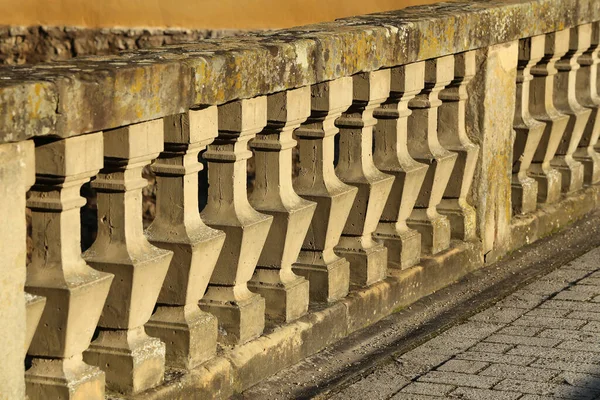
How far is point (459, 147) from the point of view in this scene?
620cm

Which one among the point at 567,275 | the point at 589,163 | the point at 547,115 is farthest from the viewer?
the point at 589,163

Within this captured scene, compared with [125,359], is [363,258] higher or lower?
higher

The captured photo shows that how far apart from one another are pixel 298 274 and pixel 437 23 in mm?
1133

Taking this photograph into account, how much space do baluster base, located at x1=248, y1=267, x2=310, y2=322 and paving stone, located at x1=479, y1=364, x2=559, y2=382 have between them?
645mm

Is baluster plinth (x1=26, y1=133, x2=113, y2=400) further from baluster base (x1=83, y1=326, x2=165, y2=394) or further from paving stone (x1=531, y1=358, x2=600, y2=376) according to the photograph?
paving stone (x1=531, y1=358, x2=600, y2=376)

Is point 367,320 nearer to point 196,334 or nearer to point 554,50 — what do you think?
point 196,334

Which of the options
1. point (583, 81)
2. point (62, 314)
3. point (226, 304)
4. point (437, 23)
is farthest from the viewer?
point (583, 81)

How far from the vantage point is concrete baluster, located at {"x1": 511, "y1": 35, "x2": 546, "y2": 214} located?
683 cm

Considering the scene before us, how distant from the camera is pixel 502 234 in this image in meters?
6.58

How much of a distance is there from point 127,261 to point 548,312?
6.68 ft

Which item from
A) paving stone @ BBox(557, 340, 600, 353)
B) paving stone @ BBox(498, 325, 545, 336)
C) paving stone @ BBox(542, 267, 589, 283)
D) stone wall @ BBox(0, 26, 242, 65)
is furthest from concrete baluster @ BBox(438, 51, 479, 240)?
stone wall @ BBox(0, 26, 242, 65)

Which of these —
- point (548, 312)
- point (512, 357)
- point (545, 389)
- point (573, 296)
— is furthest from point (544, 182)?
point (545, 389)

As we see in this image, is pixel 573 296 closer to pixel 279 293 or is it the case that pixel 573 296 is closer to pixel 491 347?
pixel 491 347

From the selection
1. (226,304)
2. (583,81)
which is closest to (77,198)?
(226,304)
